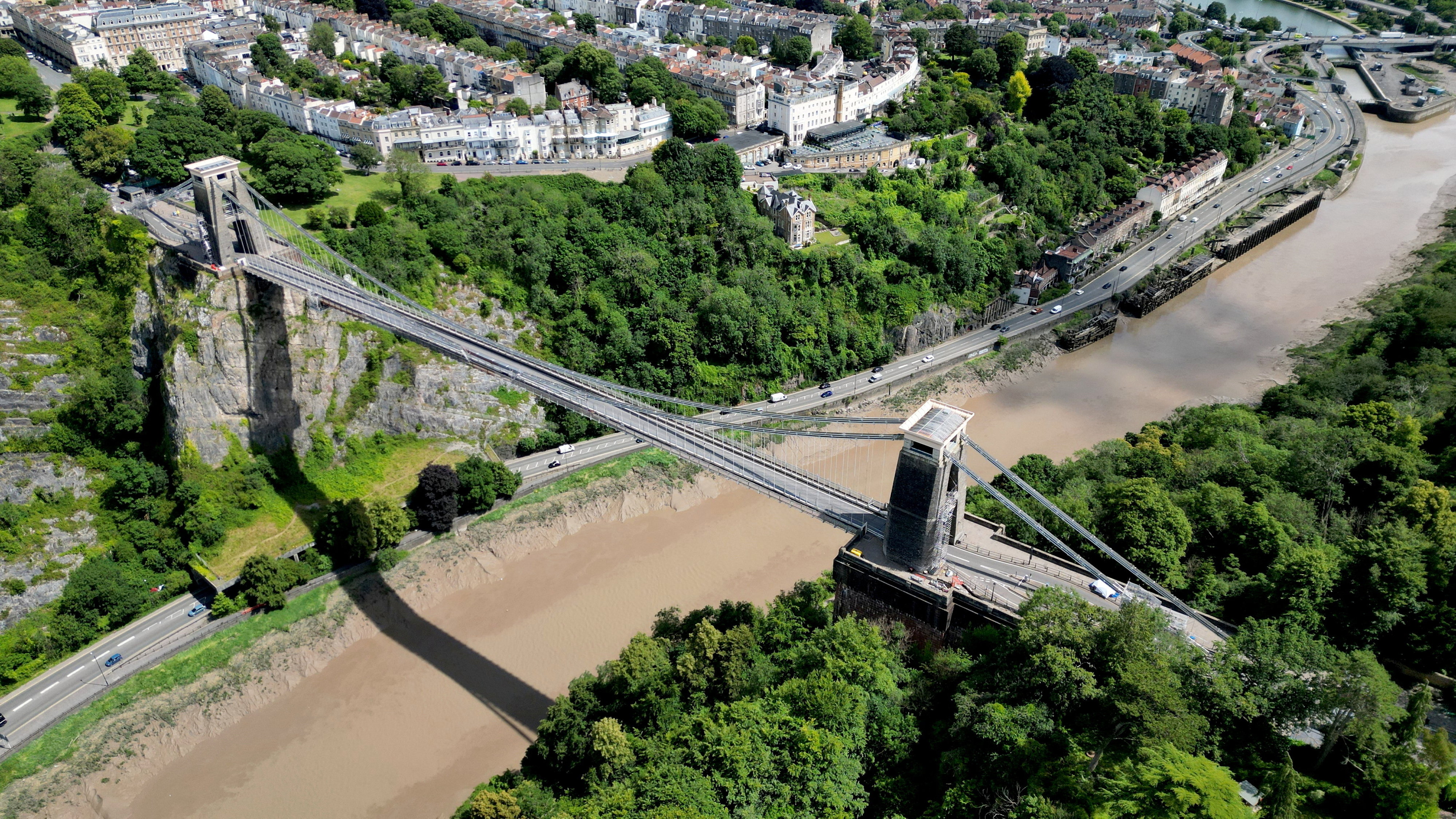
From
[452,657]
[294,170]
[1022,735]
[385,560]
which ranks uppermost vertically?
[294,170]

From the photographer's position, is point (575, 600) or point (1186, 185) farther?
point (1186, 185)

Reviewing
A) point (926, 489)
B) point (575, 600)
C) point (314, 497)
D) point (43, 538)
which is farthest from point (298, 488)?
point (926, 489)

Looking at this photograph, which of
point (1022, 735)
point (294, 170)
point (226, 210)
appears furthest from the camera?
point (294, 170)

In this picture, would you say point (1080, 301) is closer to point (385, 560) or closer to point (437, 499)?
point (437, 499)

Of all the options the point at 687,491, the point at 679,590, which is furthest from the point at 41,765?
the point at 687,491

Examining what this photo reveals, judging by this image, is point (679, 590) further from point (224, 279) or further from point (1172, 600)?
point (224, 279)

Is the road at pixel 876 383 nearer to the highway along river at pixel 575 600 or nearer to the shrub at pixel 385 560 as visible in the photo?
the highway along river at pixel 575 600

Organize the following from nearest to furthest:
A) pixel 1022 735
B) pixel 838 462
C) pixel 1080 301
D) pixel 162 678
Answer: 1. pixel 1022 735
2. pixel 162 678
3. pixel 838 462
4. pixel 1080 301
